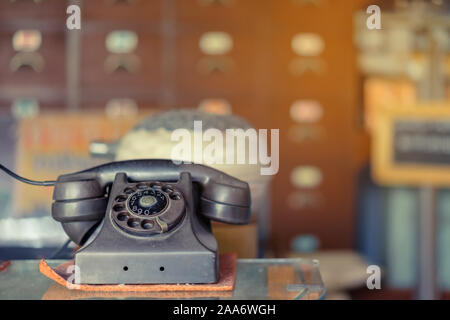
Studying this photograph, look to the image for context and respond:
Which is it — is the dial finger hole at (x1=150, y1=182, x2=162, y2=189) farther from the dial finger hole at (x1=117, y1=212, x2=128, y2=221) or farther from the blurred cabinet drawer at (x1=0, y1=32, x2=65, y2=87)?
the blurred cabinet drawer at (x1=0, y1=32, x2=65, y2=87)

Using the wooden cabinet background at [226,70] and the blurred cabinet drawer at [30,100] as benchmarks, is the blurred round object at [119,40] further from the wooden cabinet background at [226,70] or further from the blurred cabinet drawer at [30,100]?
the blurred cabinet drawer at [30,100]

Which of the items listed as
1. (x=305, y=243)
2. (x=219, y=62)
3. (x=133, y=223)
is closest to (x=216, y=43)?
(x=219, y=62)

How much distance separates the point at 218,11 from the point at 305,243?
108cm

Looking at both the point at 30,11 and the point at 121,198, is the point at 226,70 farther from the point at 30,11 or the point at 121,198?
the point at 121,198

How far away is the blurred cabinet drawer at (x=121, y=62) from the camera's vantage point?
7.73 ft

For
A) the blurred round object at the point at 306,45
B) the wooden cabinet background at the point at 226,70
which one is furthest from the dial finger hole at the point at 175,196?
the blurred round object at the point at 306,45

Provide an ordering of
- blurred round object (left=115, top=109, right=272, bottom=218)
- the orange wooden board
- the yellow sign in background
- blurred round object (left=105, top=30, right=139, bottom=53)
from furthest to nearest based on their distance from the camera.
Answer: blurred round object (left=105, top=30, right=139, bottom=53) < the yellow sign in background < blurred round object (left=115, top=109, right=272, bottom=218) < the orange wooden board

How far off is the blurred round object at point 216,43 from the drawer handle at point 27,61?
0.70 m

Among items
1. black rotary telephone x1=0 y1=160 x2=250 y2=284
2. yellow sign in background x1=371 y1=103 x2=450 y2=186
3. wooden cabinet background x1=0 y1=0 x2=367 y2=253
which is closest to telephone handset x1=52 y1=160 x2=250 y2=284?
black rotary telephone x1=0 y1=160 x2=250 y2=284

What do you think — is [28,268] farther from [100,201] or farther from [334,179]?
[334,179]

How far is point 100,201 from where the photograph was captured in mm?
523

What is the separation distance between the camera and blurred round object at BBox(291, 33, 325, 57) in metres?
2.38
